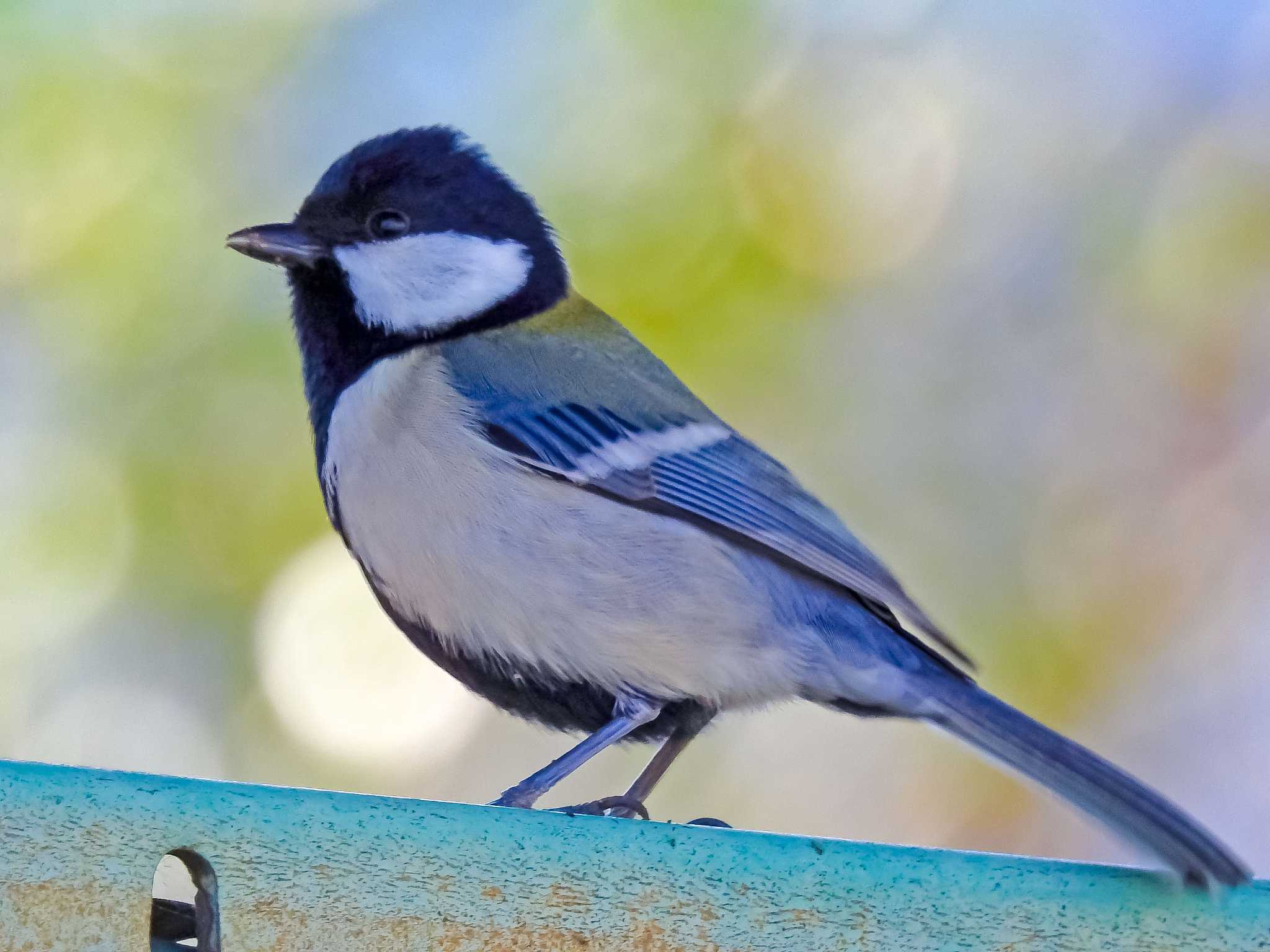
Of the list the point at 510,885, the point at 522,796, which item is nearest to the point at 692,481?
the point at 522,796

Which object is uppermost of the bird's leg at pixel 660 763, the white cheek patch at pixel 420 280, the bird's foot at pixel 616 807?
the white cheek patch at pixel 420 280

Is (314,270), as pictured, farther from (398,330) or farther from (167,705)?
(167,705)

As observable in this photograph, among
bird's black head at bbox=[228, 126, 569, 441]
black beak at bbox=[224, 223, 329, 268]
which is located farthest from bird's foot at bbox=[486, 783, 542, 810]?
black beak at bbox=[224, 223, 329, 268]

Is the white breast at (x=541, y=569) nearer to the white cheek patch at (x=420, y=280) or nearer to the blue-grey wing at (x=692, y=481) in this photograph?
the blue-grey wing at (x=692, y=481)

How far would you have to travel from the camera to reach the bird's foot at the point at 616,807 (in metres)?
2.37

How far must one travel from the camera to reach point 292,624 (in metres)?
3.96

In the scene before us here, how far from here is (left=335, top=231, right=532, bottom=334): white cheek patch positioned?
270 cm

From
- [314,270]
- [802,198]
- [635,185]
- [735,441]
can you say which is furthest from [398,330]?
[802,198]

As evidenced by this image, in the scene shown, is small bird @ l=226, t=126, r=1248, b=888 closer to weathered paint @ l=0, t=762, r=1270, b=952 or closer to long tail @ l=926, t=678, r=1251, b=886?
long tail @ l=926, t=678, r=1251, b=886

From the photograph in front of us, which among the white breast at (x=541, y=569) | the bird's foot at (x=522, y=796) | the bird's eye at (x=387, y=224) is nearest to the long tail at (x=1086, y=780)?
the white breast at (x=541, y=569)

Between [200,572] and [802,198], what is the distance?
2.07 meters

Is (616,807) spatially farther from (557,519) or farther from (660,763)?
(557,519)

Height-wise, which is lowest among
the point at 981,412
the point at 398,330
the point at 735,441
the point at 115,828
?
the point at 115,828

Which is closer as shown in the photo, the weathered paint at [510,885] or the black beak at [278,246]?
the weathered paint at [510,885]
